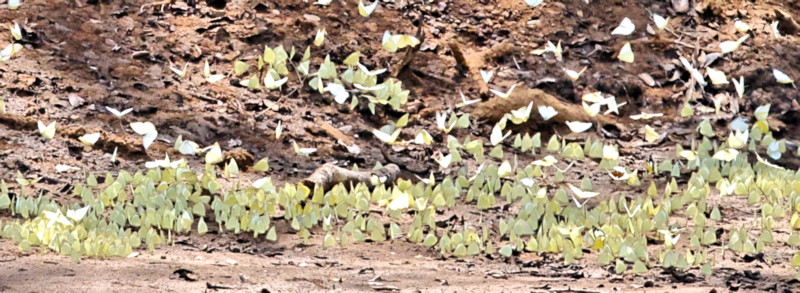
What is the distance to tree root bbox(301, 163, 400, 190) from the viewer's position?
5359 millimetres

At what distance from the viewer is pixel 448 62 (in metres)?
7.50

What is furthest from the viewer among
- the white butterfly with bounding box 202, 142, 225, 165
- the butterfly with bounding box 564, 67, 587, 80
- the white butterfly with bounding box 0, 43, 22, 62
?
the butterfly with bounding box 564, 67, 587, 80

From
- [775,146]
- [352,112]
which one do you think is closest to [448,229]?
[352,112]

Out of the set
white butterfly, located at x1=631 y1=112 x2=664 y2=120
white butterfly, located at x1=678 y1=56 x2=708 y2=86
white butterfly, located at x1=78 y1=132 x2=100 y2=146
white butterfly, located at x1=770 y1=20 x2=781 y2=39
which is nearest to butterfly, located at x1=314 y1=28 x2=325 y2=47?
white butterfly, located at x1=78 y1=132 x2=100 y2=146

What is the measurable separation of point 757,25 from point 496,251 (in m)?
4.40

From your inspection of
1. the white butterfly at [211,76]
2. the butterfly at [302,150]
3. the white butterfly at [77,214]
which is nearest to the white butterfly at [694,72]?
the butterfly at [302,150]

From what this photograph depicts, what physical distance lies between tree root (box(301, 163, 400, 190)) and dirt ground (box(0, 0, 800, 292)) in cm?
38

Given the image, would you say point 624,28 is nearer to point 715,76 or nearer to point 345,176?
point 715,76

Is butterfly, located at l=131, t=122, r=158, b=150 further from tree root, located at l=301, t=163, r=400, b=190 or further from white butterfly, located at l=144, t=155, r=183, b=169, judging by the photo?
tree root, located at l=301, t=163, r=400, b=190

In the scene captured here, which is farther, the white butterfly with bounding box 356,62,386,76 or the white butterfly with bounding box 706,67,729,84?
the white butterfly with bounding box 706,67,729,84

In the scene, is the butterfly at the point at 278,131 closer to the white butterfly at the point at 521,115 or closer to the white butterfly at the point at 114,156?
the white butterfly at the point at 114,156

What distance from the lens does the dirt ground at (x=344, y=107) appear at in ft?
13.8

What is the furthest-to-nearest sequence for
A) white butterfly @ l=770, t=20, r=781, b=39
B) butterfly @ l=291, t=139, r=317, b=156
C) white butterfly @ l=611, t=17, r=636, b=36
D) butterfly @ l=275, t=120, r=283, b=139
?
white butterfly @ l=770, t=20, r=781, b=39 < white butterfly @ l=611, t=17, r=636, b=36 < butterfly @ l=275, t=120, r=283, b=139 < butterfly @ l=291, t=139, r=317, b=156

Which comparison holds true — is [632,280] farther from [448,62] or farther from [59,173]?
[448,62]
